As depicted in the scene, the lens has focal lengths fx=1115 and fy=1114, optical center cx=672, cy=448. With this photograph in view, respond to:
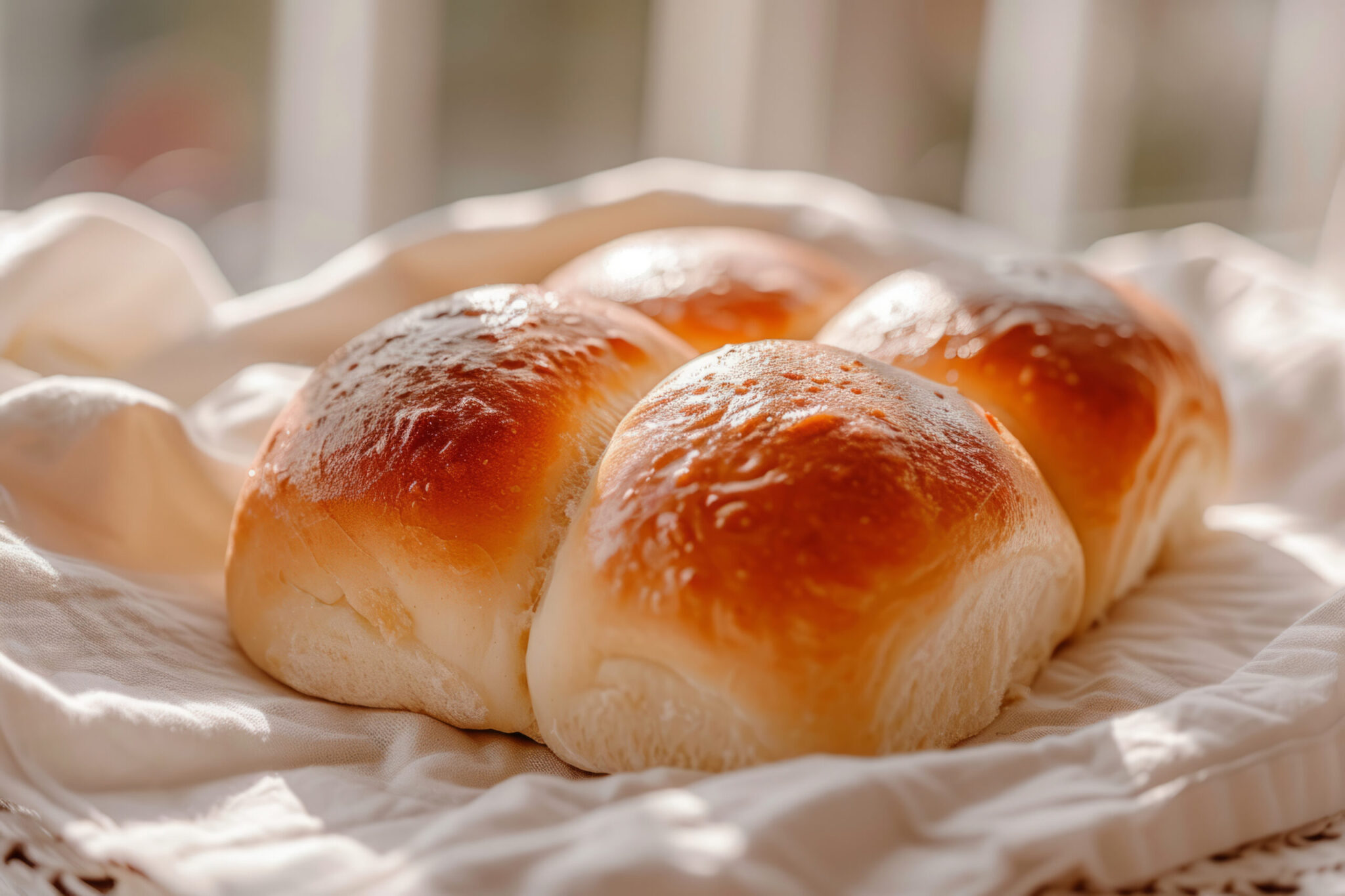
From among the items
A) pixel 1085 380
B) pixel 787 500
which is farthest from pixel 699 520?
pixel 1085 380

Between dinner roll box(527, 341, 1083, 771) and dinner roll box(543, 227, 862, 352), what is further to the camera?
dinner roll box(543, 227, 862, 352)

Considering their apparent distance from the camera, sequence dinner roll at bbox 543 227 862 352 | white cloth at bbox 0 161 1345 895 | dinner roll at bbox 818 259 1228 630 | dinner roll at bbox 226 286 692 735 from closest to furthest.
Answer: white cloth at bbox 0 161 1345 895
dinner roll at bbox 226 286 692 735
dinner roll at bbox 818 259 1228 630
dinner roll at bbox 543 227 862 352

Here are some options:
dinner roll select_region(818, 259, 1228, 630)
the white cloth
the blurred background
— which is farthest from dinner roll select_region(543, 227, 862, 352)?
the blurred background

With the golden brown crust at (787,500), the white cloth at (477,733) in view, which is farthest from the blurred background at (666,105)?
the golden brown crust at (787,500)

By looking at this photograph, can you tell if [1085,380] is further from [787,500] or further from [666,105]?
[666,105]

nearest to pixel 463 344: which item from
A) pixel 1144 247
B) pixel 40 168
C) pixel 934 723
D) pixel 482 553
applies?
pixel 482 553

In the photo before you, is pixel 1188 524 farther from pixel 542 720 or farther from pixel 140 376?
pixel 140 376

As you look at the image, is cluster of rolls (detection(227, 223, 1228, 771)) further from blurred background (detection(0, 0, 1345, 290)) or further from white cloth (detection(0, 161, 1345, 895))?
blurred background (detection(0, 0, 1345, 290))
